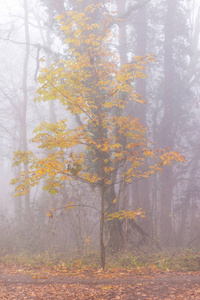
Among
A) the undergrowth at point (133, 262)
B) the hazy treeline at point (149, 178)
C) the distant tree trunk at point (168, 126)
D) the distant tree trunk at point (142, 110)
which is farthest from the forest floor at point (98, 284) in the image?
the distant tree trunk at point (168, 126)

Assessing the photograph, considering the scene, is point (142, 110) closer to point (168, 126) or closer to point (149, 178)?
point (168, 126)

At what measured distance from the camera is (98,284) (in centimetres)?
738

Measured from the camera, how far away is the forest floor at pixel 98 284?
647cm

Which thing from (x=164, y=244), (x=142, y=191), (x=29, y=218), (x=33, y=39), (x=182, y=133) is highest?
(x=33, y=39)

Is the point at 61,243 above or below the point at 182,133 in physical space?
→ below

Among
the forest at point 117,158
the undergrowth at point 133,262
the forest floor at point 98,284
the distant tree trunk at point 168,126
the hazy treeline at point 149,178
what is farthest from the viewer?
the distant tree trunk at point 168,126

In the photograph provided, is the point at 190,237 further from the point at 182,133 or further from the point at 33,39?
the point at 33,39

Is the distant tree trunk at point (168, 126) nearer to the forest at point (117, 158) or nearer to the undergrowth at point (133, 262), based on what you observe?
the forest at point (117, 158)

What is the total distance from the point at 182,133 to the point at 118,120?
40.9ft

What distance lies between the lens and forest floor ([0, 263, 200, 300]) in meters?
6.47

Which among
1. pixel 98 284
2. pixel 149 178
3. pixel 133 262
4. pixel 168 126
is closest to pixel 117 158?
A: pixel 133 262

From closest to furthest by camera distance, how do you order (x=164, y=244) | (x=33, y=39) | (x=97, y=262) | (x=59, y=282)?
(x=59, y=282)
(x=97, y=262)
(x=164, y=244)
(x=33, y=39)

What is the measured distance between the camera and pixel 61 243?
1692cm

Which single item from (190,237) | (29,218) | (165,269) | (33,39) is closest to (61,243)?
(29,218)
